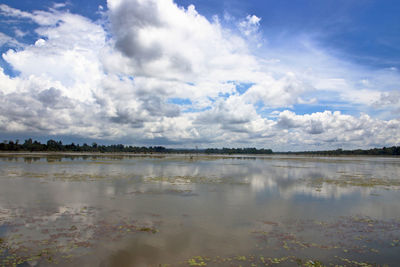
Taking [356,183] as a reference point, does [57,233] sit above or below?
above

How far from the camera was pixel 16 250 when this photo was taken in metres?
8.52

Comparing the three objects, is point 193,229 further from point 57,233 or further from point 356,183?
point 356,183

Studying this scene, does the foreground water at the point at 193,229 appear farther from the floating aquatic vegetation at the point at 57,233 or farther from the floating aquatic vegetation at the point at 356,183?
the floating aquatic vegetation at the point at 356,183

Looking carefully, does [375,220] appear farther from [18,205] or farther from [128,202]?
[18,205]

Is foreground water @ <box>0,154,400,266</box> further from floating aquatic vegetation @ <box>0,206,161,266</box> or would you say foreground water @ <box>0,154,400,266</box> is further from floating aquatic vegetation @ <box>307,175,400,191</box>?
floating aquatic vegetation @ <box>307,175,400,191</box>

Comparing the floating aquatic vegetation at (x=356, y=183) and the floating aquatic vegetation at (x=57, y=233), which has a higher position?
the floating aquatic vegetation at (x=57, y=233)

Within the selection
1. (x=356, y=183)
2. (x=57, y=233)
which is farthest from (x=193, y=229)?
(x=356, y=183)

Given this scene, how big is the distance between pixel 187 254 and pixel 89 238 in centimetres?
394

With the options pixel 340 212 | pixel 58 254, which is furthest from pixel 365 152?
pixel 58 254

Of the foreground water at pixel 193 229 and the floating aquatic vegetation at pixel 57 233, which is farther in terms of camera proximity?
the foreground water at pixel 193 229

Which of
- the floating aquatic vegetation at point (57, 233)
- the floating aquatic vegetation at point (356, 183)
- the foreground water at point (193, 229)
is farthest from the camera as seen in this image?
the floating aquatic vegetation at point (356, 183)

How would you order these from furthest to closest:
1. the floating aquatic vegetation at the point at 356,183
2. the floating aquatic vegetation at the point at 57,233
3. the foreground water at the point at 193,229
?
the floating aquatic vegetation at the point at 356,183 → the foreground water at the point at 193,229 → the floating aquatic vegetation at the point at 57,233

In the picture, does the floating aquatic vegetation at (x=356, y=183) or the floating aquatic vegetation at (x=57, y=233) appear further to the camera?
the floating aquatic vegetation at (x=356, y=183)

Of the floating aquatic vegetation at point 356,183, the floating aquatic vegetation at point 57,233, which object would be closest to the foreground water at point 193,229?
the floating aquatic vegetation at point 57,233
